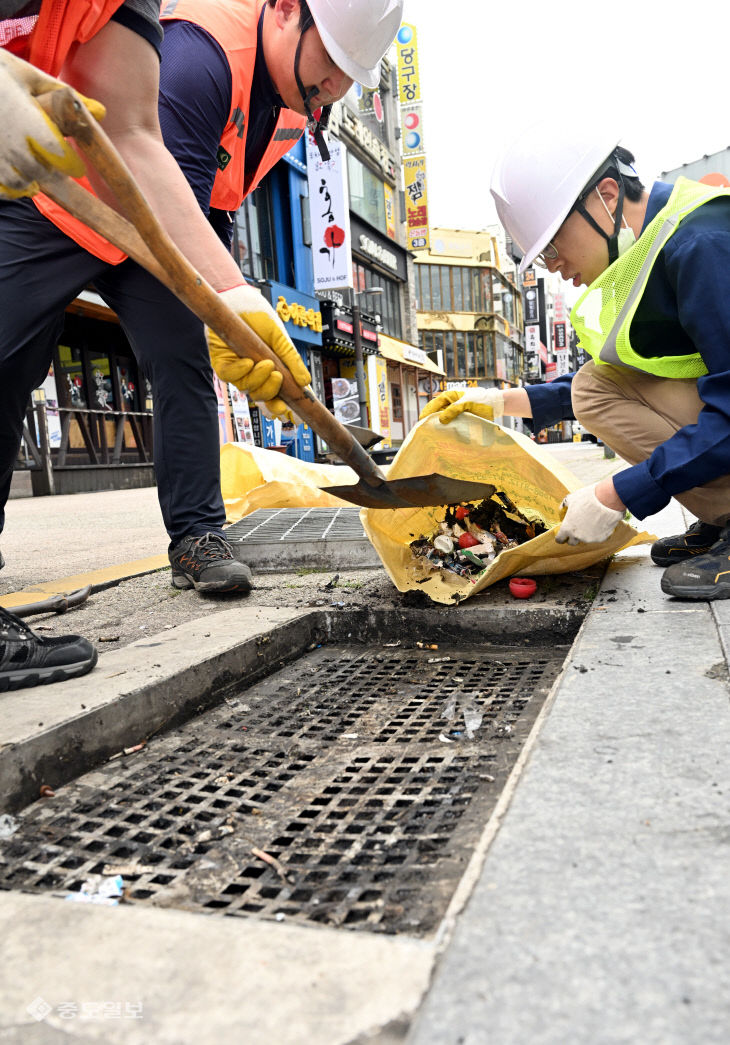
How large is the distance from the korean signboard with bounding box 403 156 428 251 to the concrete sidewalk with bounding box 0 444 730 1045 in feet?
88.2

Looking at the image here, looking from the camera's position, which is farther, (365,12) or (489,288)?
(489,288)

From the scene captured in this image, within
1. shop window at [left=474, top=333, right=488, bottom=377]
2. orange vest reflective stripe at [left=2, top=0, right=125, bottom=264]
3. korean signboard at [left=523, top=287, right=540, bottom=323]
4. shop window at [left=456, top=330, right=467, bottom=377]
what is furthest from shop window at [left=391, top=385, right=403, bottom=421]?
korean signboard at [left=523, top=287, right=540, bottom=323]

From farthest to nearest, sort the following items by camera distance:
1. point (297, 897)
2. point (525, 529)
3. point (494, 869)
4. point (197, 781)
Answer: point (525, 529) → point (197, 781) → point (297, 897) → point (494, 869)

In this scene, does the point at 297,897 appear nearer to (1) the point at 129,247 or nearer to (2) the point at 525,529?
(1) the point at 129,247

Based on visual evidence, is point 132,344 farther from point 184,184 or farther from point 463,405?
point 463,405

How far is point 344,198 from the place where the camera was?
16.6m

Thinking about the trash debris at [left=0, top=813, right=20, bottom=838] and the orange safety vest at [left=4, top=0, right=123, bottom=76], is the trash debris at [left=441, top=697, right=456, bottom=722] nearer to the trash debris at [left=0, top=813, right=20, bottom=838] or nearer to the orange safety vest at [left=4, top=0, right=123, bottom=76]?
the trash debris at [left=0, top=813, right=20, bottom=838]

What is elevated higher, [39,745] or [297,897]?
[39,745]

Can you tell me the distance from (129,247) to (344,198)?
1683 cm

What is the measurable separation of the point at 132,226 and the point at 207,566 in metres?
1.25

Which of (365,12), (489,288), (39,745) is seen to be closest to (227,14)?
(365,12)

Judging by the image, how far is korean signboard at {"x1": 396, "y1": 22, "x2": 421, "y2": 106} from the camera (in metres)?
22.4

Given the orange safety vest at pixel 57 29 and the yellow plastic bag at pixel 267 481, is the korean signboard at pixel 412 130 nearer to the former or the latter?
the yellow plastic bag at pixel 267 481

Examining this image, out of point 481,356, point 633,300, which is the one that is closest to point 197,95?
point 633,300
